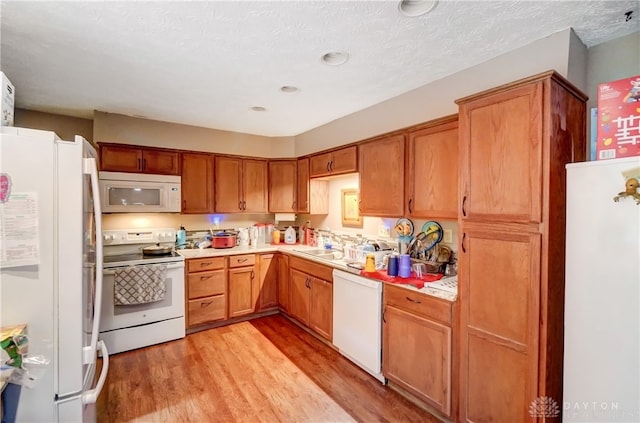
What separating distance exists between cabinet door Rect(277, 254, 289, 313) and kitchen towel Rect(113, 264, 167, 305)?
1.31 meters

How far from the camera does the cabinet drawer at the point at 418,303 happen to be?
1.91m

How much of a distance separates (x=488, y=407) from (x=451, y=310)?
54cm

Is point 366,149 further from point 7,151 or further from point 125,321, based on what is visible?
point 125,321

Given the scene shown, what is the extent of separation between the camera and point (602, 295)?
1361mm

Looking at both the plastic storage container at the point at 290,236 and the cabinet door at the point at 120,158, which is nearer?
the cabinet door at the point at 120,158

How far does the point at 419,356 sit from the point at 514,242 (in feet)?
3.37

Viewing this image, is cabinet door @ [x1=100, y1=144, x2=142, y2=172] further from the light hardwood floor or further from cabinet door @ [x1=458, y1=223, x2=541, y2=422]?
cabinet door @ [x1=458, y1=223, x2=541, y2=422]

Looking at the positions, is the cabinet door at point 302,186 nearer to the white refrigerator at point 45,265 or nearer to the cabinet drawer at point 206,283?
the cabinet drawer at point 206,283

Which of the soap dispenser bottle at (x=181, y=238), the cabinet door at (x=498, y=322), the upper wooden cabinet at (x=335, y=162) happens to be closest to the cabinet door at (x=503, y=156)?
the cabinet door at (x=498, y=322)

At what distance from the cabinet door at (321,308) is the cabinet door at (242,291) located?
0.87 meters

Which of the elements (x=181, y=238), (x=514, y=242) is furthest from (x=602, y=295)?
(x=181, y=238)

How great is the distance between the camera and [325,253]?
362 centimetres

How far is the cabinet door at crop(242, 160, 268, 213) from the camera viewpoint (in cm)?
394

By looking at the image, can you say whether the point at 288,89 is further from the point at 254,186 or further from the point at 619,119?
the point at 619,119
